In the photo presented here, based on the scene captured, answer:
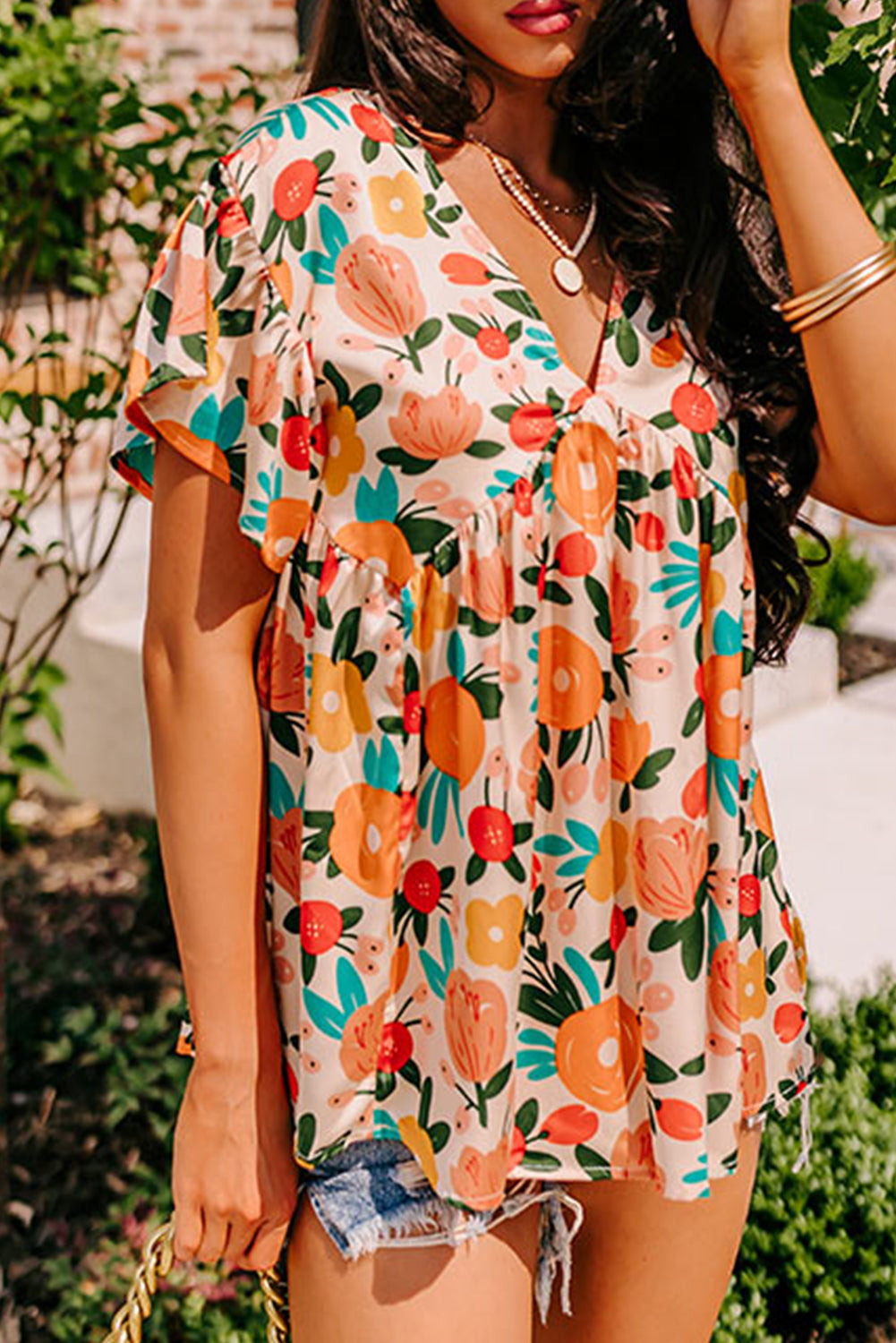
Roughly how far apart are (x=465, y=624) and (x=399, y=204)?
354 mm

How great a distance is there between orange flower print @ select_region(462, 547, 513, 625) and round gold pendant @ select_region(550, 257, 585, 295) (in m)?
0.28

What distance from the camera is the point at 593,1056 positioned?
1577mm

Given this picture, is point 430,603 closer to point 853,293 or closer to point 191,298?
point 191,298

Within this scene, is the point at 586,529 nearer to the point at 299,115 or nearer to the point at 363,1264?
the point at 299,115

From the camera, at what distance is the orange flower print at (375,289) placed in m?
1.44

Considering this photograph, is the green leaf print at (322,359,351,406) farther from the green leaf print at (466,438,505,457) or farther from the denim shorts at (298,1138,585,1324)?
the denim shorts at (298,1138,585,1324)

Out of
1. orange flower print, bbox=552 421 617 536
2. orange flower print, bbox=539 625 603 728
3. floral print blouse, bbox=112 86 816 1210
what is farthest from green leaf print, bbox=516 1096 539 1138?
orange flower print, bbox=552 421 617 536

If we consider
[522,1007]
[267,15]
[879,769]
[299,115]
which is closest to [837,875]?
[879,769]

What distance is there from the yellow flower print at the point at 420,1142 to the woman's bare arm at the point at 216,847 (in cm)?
11

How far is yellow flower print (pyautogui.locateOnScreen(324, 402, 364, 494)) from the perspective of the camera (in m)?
1.46

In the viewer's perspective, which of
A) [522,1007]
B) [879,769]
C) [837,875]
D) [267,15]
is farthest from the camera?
[267,15]

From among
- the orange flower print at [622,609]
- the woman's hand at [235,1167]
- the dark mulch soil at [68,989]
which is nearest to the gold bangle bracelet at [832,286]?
the orange flower print at [622,609]

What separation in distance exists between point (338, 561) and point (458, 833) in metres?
0.25

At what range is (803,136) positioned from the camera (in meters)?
1.51
